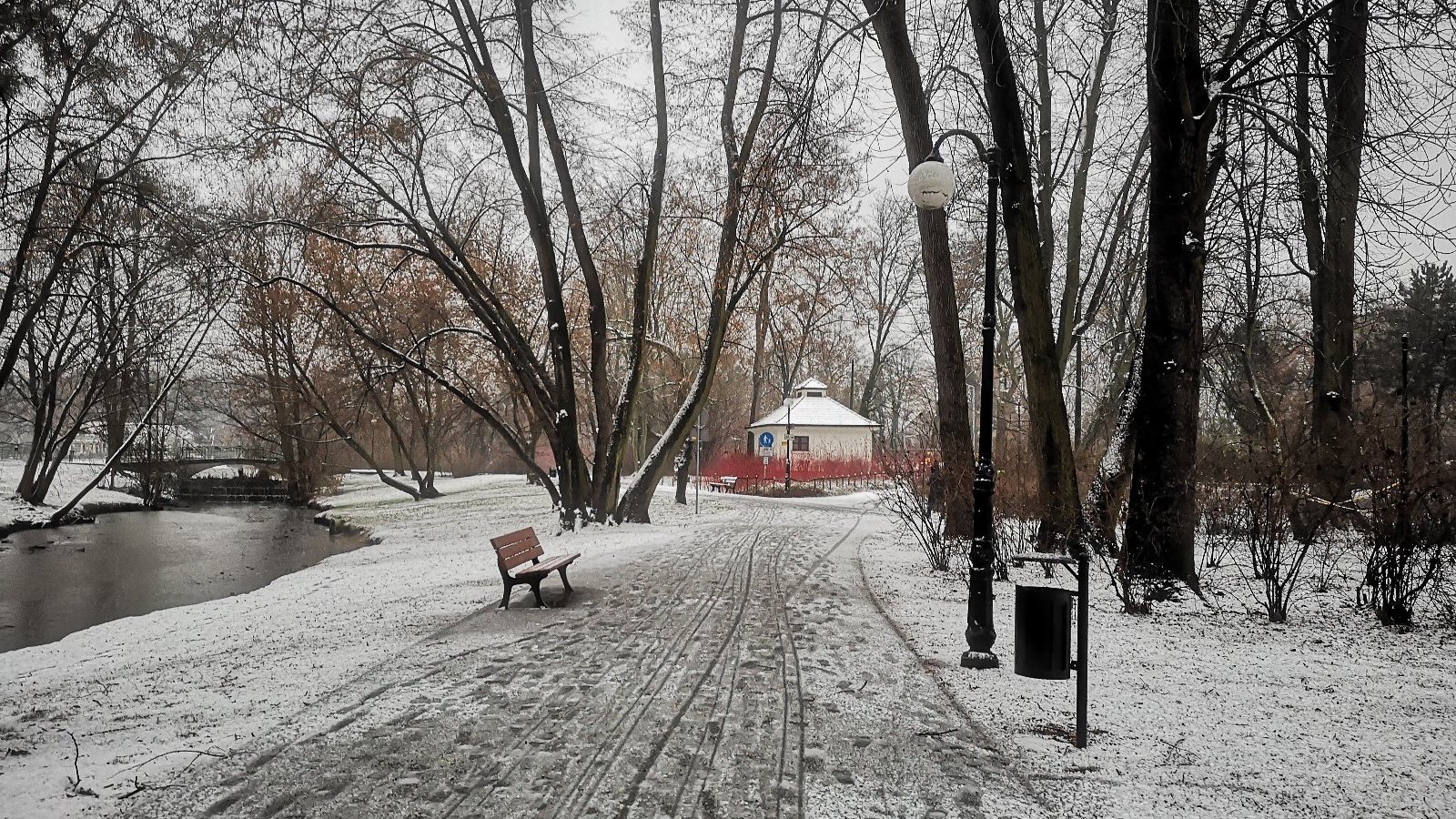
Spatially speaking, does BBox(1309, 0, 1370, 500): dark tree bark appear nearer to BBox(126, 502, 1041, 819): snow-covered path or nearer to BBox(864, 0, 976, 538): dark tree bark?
BBox(864, 0, 976, 538): dark tree bark

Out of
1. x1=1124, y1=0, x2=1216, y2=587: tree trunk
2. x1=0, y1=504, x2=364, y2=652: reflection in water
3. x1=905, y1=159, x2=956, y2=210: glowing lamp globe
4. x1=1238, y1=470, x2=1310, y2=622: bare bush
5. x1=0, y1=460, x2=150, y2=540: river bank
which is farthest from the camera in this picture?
x1=0, y1=460, x2=150, y2=540: river bank

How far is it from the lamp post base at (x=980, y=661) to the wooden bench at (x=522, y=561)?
171 inches

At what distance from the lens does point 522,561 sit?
29.9 ft

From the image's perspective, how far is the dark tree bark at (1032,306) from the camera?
9.63 metres

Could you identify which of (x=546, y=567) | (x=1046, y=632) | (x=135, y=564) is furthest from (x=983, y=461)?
(x=135, y=564)

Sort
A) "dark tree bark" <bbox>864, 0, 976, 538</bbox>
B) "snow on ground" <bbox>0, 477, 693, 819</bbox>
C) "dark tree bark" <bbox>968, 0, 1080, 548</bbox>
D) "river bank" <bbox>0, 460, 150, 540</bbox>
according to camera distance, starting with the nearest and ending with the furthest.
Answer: "snow on ground" <bbox>0, 477, 693, 819</bbox> → "dark tree bark" <bbox>968, 0, 1080, 548</bbox> → "dark tree bark" <bbox>864, 0, 976, 538</bbox> → "river bank" <bbox>0, 460, 150, 540</bbox>

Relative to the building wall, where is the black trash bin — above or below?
below

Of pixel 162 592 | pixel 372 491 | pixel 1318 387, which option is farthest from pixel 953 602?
pixel 372 491

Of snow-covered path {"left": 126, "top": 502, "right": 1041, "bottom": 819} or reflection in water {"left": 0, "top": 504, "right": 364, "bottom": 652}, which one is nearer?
snow-covered path {"left": 126, "top": 502, "right": 1041, "bottom": 819}

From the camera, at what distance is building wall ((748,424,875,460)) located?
4162cm

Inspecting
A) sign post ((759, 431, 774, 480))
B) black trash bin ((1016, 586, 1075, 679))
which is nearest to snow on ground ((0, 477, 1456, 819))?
black trash bin ((1016, 586, 1075, 679))

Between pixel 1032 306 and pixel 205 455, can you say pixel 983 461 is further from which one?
pixel 205 455

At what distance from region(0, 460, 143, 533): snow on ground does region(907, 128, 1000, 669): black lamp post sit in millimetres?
25567

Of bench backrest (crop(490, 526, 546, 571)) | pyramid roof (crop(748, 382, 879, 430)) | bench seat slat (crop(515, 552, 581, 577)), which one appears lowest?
bench seat slat (crop(515, 552, 581, 577))
